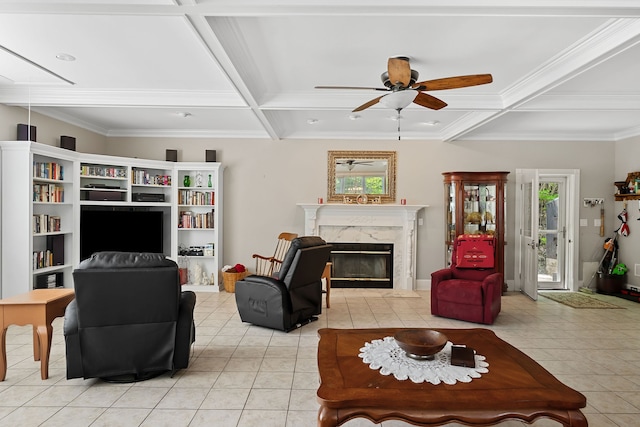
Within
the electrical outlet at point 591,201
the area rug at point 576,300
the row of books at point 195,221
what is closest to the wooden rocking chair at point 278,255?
the row of books at point 195,221

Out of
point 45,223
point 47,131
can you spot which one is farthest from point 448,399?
point 47,131

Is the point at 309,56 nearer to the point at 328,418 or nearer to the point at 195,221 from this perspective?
the point at 328,418

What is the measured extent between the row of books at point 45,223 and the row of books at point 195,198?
1.78 metres

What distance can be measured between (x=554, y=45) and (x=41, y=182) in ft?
20.0

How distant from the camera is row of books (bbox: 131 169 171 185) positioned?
6266 mm

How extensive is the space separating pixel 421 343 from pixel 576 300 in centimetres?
493

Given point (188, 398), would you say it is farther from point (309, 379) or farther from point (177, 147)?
point (177, 147)

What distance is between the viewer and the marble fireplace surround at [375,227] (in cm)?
673

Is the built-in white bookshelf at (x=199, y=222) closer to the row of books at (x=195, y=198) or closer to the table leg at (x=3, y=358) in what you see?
the row of books at (x=195, y=198)

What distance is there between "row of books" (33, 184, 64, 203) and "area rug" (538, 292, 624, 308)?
24.1 ft

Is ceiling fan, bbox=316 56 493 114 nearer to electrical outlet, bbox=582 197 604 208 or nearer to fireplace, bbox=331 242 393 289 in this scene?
fireplace, bbox=331 242 393 289

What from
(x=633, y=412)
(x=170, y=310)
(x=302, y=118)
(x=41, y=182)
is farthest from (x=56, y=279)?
(x=633, y=412)

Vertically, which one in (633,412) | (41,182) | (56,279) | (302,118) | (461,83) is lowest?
(633,412)

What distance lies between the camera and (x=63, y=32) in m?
3.14
